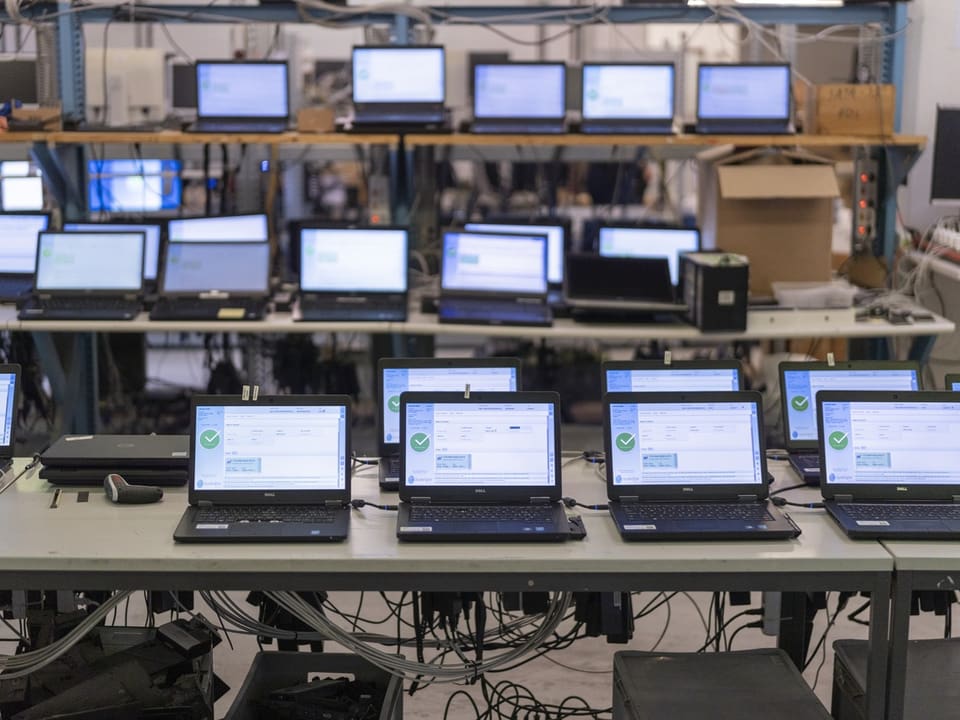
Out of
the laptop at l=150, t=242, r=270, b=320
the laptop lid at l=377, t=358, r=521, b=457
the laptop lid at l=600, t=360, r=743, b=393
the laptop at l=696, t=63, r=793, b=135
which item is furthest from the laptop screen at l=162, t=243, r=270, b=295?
the laptop lid at l=600, t=360, r=743, b=393

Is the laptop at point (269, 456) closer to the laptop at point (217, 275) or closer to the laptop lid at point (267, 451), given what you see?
the laptop lid at point (267, 451)

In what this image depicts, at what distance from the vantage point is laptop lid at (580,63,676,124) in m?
5.46

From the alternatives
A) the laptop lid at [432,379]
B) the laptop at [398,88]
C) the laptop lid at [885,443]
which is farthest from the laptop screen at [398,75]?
the laptop lid at [885,443]

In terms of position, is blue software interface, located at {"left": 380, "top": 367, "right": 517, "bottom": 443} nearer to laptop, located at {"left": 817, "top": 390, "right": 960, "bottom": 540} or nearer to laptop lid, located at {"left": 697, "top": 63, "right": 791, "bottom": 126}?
laptop, located at {"left": 817, "top": 390, "right": 960, "bottom": 540}

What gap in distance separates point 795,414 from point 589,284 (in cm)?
192

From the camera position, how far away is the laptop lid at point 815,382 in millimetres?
3283

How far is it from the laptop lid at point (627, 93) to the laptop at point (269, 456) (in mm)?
2949

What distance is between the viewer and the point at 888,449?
292 cm

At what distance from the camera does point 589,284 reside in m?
5.16

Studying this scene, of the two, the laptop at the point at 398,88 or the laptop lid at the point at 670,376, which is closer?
the laptop lid at the point at 670,376

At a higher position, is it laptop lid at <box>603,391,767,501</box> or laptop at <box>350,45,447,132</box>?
laptop at <box>350,45,447,132</box>

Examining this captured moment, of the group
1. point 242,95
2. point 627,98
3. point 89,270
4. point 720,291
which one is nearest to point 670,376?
point 720,291

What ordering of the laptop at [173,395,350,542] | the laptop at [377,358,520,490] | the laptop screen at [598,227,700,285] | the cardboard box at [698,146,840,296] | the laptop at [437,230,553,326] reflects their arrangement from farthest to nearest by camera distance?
the laptop screen at [598,227,700,285], the cardboard box at [698,146,840,296], the laptop at [437,230,553,326], the laptop at [377,358,520,490], the laptop at [173,395,350,542]

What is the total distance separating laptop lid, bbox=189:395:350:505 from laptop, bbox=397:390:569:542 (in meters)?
0.16
